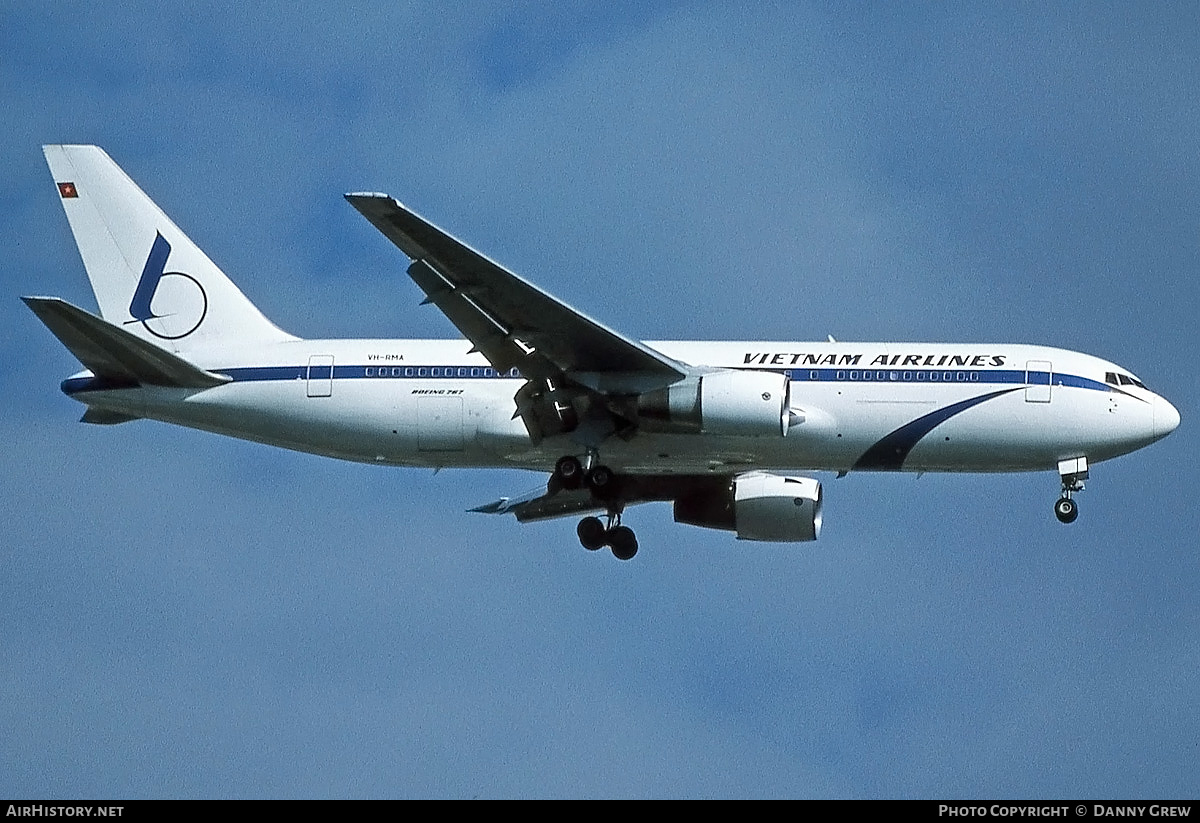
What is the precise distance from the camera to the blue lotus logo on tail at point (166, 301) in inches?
1697

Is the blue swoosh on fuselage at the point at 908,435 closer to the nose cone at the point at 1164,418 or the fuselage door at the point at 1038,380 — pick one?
the fuselage door at the point at 1038,380

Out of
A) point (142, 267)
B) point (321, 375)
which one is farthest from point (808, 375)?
point (142, 267)

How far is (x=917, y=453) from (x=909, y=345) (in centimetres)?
241

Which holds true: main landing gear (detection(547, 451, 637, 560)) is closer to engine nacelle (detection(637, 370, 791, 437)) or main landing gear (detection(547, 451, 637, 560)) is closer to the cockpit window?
engine nacelle (detection(637, 370, 791, 437))

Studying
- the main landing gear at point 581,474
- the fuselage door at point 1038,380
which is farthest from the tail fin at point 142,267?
the fuselage door at point 1038,380

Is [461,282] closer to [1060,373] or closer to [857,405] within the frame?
[857,405]

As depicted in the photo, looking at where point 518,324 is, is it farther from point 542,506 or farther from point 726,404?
point 542,506

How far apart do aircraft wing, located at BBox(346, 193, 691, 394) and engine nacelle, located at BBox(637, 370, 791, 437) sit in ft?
1.32

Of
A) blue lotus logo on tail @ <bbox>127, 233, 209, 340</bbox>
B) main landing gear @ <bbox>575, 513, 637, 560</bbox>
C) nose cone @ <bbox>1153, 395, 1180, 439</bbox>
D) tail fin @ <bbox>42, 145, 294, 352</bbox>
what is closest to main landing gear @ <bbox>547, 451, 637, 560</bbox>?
main landing gear @ <bbox>575, 513, 637, 560</bbox>

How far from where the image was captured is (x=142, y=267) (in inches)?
1725

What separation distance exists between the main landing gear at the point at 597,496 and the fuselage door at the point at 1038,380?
8.63 m

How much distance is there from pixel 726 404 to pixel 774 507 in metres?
5.35

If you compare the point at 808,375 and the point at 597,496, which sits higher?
the point at 808,375

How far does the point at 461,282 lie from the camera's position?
37.4 m
